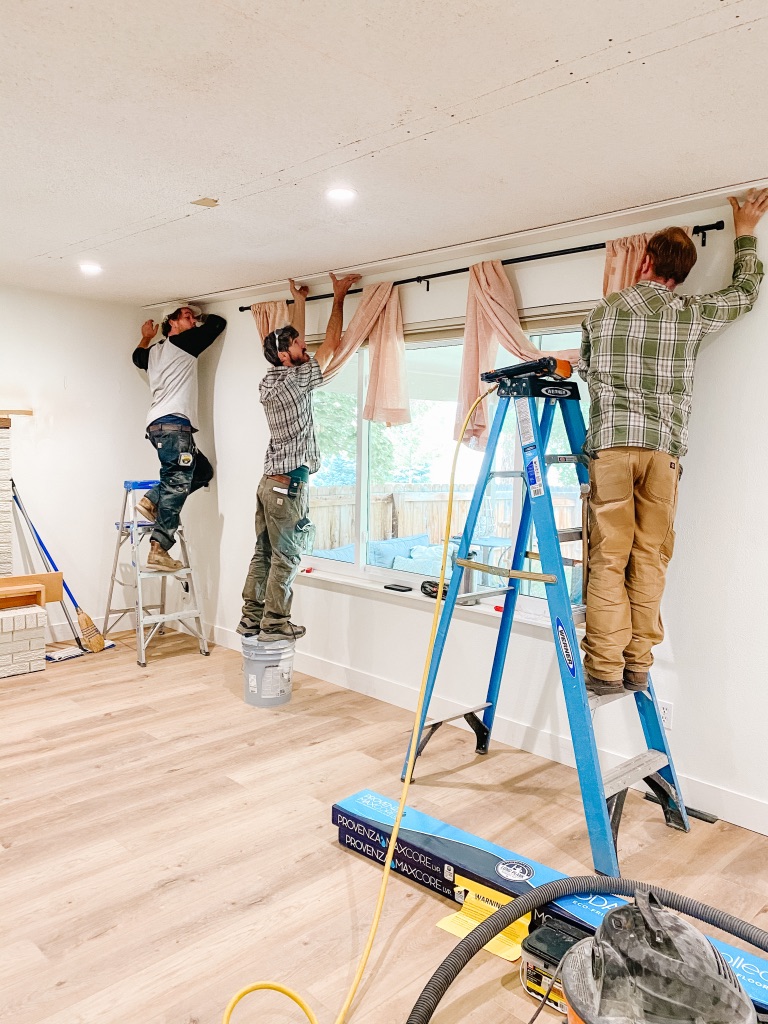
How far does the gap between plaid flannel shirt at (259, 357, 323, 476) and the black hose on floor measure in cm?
274

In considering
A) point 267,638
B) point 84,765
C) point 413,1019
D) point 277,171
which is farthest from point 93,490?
point 413,1019

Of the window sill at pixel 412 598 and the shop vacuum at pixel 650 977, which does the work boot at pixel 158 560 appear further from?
the shop vacuum at pixel 650 977

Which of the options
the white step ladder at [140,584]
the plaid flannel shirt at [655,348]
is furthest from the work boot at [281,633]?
the plaid flannel shirt at [655,348]

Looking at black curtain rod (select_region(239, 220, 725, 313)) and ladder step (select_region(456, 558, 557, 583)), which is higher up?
black curtain rod (select_region(239, 220, 725, 313))

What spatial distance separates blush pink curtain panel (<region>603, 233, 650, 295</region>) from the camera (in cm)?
290

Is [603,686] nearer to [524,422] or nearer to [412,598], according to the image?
[524,422]

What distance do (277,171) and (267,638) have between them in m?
2.26

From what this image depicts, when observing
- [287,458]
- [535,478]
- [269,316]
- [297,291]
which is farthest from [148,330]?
[535,478]

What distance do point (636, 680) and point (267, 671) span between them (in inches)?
77.4

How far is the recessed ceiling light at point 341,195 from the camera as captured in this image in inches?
109

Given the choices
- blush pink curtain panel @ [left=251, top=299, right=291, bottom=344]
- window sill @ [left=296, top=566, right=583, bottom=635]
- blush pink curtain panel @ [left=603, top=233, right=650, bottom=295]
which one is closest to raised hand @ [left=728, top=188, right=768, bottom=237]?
blush pink curtain panel @ [left=603, top=233, right=650, bottom=295]

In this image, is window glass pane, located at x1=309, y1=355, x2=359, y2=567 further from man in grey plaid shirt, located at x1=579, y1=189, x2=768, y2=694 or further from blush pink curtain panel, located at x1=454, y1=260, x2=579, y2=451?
man in grey plaid shirt, located at x1=579, y1=189, x2=768, y2=694

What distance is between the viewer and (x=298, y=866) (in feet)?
8.05

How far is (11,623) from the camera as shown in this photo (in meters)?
4.36
